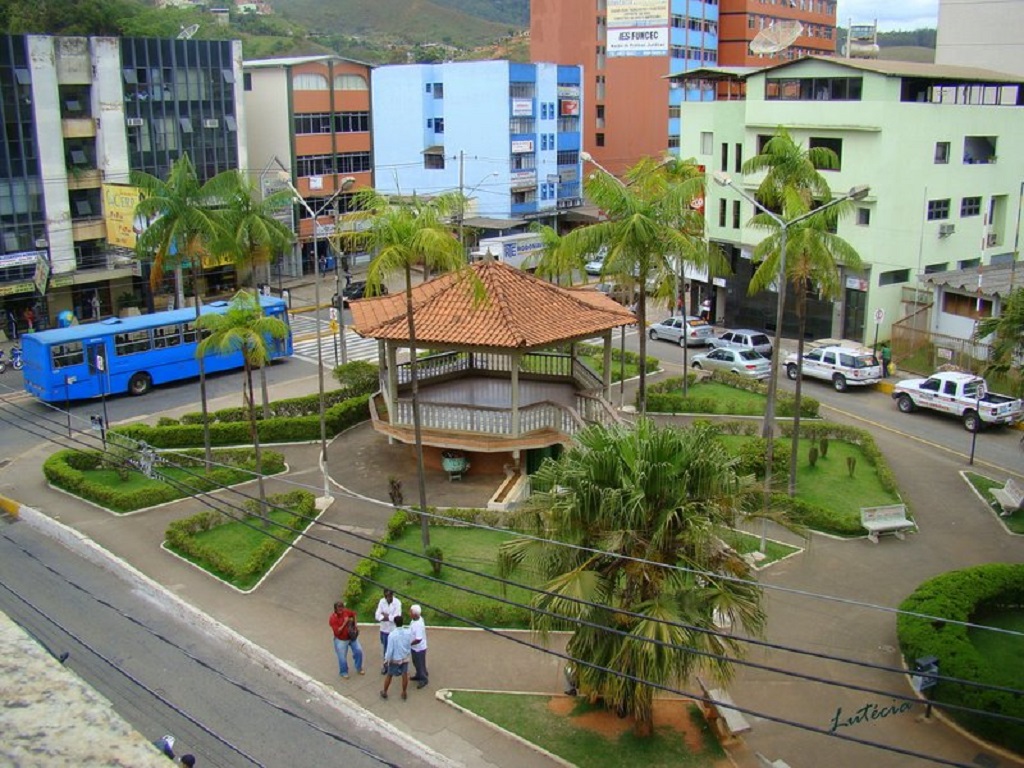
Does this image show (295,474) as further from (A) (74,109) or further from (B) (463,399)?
(A) (74,109)

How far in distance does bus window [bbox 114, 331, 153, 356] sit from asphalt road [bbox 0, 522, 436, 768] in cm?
1535

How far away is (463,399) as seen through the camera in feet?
98.6

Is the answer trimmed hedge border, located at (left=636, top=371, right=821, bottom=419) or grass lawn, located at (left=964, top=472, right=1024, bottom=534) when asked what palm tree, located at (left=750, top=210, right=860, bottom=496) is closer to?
grass lawn, located at (left=964, top=472, right=1024, bottom=534)

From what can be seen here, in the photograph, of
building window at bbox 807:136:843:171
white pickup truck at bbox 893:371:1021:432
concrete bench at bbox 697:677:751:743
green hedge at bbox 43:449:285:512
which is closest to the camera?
concrete bench at bbox 697:677:751:743

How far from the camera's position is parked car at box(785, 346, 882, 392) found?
37.6 meters

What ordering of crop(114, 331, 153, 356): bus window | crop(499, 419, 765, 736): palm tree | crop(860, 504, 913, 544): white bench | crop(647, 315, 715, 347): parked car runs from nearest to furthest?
1. crop(499, 419, 765, 736): palm tree
2. crop(860, 504, 913, 544): white bench
3. crop(114, 331, 153, 356): bus window
4. crop(647, 315, 715, 347): parked car

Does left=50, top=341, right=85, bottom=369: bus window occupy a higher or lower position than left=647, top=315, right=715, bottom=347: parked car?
higher

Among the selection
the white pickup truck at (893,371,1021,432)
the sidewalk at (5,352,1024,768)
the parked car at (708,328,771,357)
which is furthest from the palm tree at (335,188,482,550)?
the parked car at (708,328,771,357)

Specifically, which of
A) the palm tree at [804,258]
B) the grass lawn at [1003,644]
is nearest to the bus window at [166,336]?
the palm tree at [804,258]

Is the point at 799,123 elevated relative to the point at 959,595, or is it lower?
elevated

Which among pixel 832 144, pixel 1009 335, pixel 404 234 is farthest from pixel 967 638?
pixel 832 144

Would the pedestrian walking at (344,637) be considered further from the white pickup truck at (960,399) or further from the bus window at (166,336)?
the bus window at (166,336)

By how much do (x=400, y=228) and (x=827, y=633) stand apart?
1117 centimetres

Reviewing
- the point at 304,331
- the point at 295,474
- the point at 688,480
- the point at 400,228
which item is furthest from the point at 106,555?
the point at 304,331
